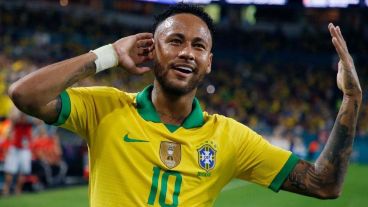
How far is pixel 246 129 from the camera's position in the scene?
2.87 metres

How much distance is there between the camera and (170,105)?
2.79m

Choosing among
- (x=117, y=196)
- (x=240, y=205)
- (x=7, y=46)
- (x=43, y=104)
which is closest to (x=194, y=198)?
(x=117, y=196)

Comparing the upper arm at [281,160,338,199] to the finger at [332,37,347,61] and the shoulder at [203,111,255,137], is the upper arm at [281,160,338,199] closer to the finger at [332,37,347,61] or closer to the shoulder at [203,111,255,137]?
the shoulder at [203,111,255,137]

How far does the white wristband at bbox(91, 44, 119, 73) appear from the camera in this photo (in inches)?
99.8

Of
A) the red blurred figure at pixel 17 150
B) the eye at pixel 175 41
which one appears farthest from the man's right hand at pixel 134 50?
the red blurred figure at pixel 17 150

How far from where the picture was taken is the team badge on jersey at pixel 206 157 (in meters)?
2.67

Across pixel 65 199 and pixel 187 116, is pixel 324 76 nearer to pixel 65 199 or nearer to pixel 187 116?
pixel 65 199

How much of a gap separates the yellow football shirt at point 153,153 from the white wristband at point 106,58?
14cm

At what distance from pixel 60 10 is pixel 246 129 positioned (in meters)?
29.8

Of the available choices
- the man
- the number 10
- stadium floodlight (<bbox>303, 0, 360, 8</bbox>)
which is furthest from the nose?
stadium floodlight (<bbox>303, 0, 360, 8</bbox>)

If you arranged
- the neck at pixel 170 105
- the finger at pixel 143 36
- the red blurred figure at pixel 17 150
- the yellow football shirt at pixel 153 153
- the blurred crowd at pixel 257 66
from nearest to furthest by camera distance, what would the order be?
the yellow football shirt at pixel 153 153 < the finger at pixel 143 36 < the neck at pixel 170 105 < the red blurred figure at pixel 17 150 < the blurred crowd at pixel 257 66

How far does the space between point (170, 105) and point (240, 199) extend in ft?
26.8

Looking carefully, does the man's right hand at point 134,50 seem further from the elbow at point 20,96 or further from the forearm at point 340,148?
the forearm at point 340,148

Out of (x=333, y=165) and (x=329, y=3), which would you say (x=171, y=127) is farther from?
(x=329, y=3)
